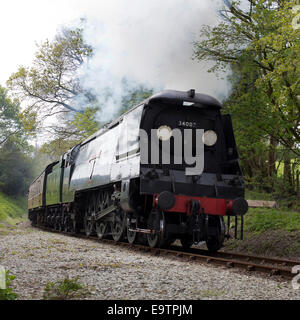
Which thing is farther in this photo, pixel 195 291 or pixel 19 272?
pixel 19 272

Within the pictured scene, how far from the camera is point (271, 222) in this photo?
1235 centimetres

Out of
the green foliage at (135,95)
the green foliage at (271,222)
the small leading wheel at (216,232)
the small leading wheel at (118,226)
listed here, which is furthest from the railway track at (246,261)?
the green foliage at (135,95)

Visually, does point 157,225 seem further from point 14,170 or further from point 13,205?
point 14,170

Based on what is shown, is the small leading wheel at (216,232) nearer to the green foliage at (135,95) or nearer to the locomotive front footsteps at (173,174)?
the locomotive front footsteps at (173,174)

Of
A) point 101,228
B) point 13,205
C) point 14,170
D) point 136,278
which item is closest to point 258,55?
point 101,228

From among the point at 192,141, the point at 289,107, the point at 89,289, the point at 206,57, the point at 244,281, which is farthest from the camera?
the point at 206,57

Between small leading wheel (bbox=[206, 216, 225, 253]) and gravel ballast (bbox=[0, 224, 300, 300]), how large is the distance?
1.48 m

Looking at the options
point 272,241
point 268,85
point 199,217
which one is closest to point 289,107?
point 268,85

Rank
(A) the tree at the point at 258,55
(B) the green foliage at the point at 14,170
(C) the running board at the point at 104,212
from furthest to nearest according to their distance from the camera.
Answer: (B) the green foliage at the point at 14,170 → (A) the tree at the point at 258,55 → (C) the running board at the point at 104,212

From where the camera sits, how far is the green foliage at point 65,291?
174 inches

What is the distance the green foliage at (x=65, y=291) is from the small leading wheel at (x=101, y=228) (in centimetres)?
726

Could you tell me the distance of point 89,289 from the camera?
15.8 feet

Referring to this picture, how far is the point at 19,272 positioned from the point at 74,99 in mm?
23128

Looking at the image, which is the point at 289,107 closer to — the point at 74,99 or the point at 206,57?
the point at 206,57
